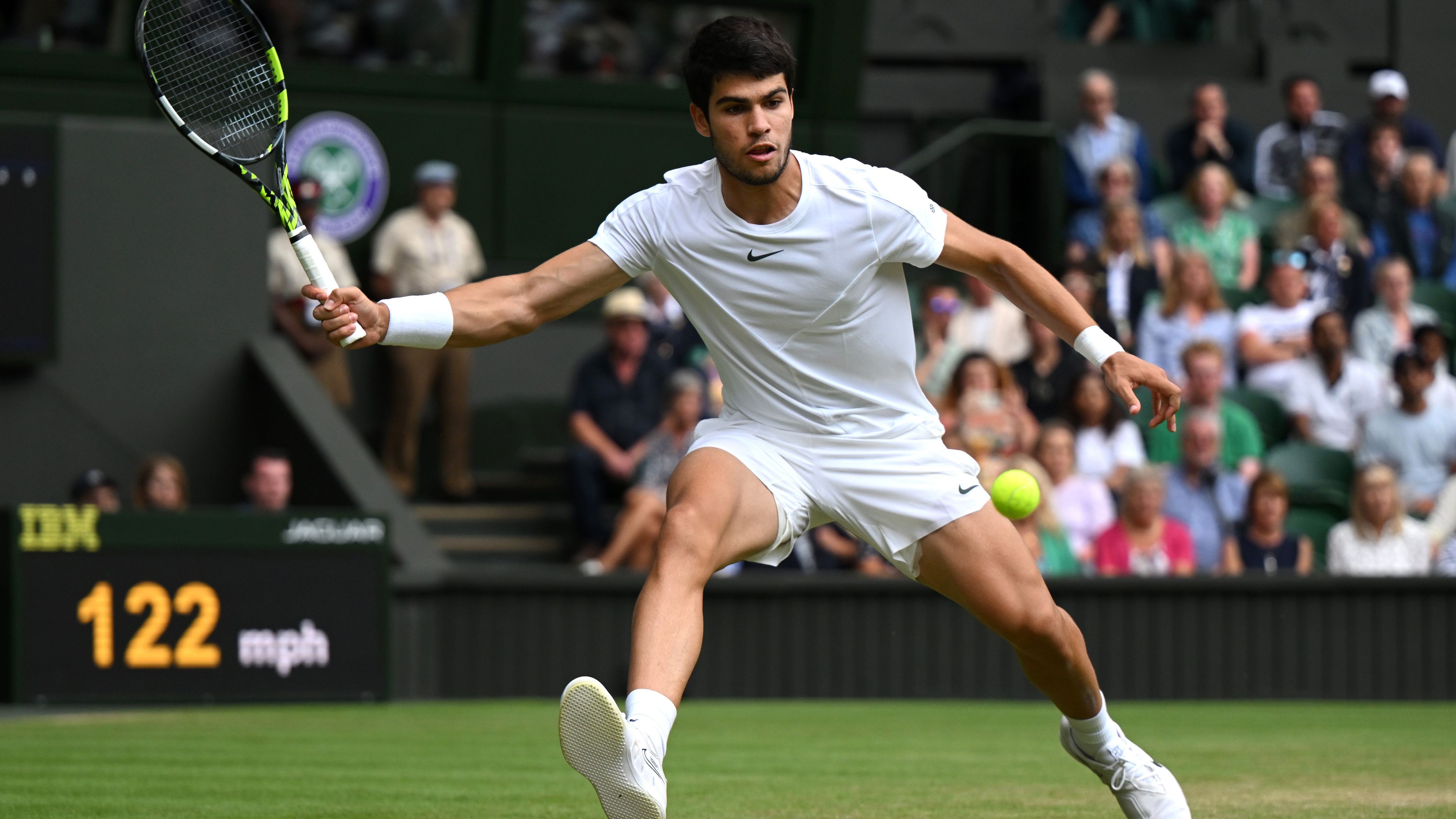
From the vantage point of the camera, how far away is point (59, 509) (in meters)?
10.1

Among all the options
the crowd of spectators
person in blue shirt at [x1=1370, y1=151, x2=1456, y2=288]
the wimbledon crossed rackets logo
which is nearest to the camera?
the crowd of spectators

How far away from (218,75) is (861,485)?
2.26 metres

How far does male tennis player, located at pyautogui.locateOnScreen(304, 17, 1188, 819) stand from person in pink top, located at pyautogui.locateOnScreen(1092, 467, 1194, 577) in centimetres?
625

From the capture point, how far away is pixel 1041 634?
16.6 feet

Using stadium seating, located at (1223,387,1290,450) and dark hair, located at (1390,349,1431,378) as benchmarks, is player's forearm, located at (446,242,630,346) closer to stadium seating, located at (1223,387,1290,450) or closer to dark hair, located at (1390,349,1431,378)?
dark hair, located at (1390,349,1431,378)

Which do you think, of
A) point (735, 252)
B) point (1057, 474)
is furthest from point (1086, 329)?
point (1057, 474)

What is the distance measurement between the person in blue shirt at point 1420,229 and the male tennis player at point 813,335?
1013 cm

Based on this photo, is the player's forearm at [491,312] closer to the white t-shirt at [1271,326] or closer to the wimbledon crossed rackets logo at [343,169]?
the white t-shirt at [1271,326]

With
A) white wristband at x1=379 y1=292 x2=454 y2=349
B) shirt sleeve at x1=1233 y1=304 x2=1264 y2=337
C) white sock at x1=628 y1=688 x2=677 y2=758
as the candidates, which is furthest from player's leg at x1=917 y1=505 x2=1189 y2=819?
shirt sleeve at x1=1233 y1=304 x2=1264 y2=337

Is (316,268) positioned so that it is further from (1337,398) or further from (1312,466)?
(1337,398)

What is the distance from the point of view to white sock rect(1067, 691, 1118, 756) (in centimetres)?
525

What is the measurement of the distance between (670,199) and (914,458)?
2.99ft

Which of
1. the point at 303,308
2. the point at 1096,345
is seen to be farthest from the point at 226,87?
the point at 303,308

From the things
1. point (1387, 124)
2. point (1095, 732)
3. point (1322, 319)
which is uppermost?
point (1387, 124)
